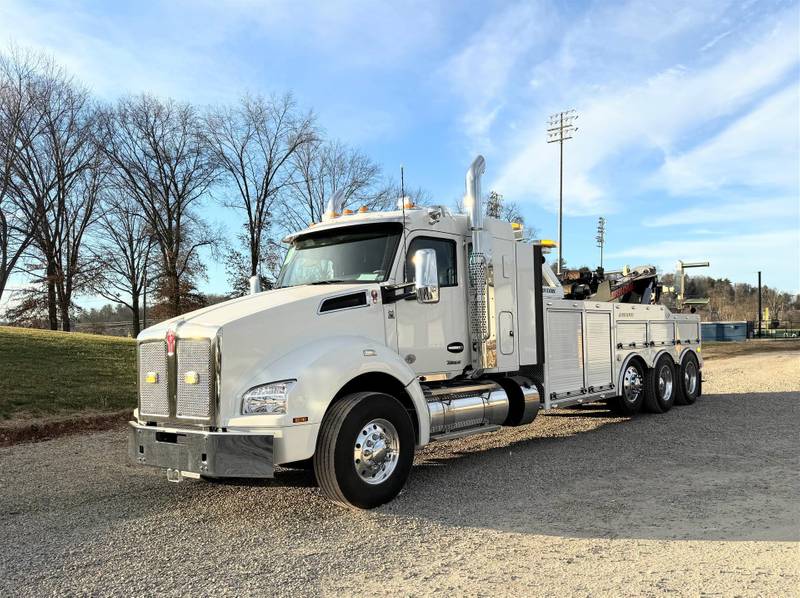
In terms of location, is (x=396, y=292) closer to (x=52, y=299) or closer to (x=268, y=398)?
(x=268, y=398)

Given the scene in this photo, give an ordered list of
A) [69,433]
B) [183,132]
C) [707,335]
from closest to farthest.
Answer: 1. [69,433]
2. [183,132]
3. [707,335]

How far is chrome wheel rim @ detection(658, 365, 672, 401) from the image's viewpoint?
11421mm

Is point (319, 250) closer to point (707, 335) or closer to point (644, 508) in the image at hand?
point (644, 508)

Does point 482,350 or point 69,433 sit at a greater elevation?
point 482,350

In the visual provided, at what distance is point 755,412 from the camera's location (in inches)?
427

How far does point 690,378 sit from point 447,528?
9462 millimetres

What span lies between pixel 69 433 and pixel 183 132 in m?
28.3

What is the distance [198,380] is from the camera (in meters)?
5.09

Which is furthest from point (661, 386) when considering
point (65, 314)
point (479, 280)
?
point (65, 314)

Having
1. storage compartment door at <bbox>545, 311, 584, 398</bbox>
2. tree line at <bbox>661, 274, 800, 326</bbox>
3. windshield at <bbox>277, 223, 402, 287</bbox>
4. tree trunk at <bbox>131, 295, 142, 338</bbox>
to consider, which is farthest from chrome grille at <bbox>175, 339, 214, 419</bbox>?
tree line at <bbox>661, 274, 800, 326</bbox>

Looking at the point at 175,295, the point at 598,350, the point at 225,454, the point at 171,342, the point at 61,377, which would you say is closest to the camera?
the point at 225,454

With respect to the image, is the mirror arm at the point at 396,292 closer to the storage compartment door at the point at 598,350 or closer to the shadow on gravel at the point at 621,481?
the shadow on gravel at the point at 621,481

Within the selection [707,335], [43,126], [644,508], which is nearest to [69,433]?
[644,508]

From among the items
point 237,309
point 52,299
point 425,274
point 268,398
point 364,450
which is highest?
point 52,299
